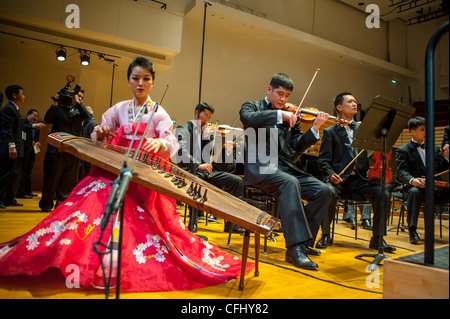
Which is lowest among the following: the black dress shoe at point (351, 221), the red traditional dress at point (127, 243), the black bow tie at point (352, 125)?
the black dress shoe at point (351, 221)

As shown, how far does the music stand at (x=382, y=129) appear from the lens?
2.21 m

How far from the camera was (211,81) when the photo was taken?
8.41 meters

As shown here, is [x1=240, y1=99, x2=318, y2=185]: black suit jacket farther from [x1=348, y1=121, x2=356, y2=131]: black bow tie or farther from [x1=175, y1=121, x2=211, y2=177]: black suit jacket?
[x1=175, y1=121, x2=211, y2=177]: black suit jacket

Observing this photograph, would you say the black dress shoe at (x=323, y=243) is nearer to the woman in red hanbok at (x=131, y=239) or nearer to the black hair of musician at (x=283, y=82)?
the woman in red hanbok at (x=131, y=239)

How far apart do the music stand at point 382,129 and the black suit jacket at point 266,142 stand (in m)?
0.35

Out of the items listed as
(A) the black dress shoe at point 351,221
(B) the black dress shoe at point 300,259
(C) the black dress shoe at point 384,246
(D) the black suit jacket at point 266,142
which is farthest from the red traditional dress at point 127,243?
(A) the black dress shoe at point 351,221

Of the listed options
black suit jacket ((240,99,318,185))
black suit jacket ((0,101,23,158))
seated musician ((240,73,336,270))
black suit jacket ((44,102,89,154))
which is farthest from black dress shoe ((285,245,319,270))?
black suit jacket ((0,101,23,158))

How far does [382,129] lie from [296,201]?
789 millimetres

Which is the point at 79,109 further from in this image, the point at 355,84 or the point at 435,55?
the point at 355,84

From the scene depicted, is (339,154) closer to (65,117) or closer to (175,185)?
(175,185)

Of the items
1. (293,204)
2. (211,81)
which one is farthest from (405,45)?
(293,204)

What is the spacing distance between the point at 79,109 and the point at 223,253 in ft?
A: 9.95

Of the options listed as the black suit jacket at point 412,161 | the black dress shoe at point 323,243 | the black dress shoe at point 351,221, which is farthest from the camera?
the black dress shoe at point 351,221

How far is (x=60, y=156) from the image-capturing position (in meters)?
4.02
